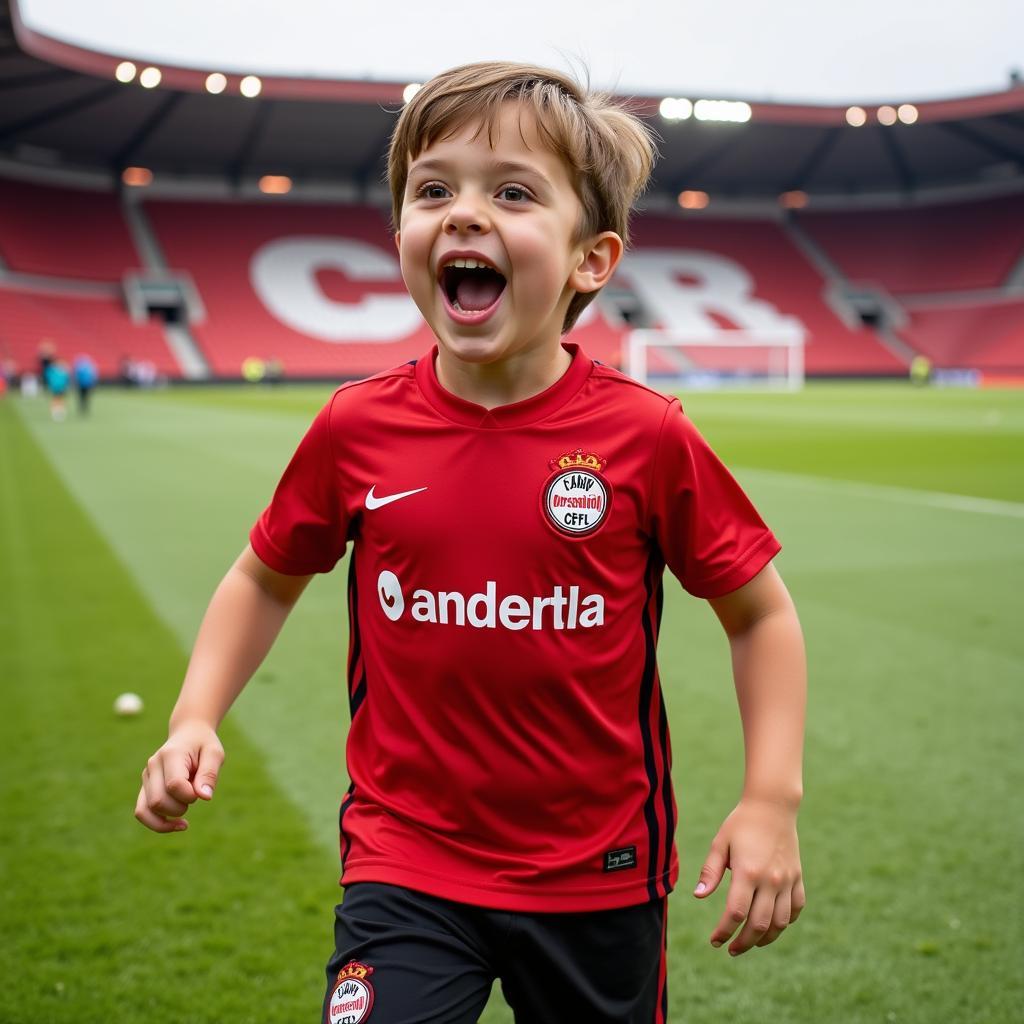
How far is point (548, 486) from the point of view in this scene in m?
1.83

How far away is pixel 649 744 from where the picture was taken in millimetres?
1911

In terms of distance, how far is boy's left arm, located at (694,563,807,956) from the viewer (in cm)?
168

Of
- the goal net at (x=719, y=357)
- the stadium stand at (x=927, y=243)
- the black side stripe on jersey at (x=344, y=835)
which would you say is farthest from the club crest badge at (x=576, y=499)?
the stadium stand at (x=927, y=243)

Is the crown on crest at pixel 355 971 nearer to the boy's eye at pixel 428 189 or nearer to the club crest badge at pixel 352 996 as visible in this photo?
Result: the club crest badge at pixel 352 996

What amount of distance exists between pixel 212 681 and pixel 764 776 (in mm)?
915

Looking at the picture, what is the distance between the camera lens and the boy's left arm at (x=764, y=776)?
1684 millimetres

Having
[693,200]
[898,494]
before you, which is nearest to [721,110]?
[693,200]

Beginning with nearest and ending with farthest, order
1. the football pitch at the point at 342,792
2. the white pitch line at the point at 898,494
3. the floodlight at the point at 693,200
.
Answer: the football pitch at the point at 342,792 → the white pitch line at the point at 898,494 → the floodlight at the point at 693,200

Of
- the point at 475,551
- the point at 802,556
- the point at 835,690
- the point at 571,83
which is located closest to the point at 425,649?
the point at 475,551

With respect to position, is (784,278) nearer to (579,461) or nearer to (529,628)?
(579,461)

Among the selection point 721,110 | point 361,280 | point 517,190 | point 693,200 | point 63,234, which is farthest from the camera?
point 693,200

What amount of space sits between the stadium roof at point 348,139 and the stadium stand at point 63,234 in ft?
3.78

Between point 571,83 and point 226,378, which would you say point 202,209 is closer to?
point 226,378

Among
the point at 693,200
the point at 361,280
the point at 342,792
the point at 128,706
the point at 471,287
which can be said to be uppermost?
the point at 693,200
